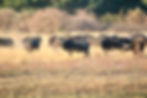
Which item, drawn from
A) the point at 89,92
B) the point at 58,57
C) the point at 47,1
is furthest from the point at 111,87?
the point at 47,1

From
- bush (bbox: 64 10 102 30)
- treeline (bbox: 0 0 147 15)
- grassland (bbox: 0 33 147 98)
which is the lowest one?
grassland (bbox: 0 33 147 98)

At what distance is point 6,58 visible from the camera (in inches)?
627

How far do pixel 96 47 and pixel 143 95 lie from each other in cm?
1105

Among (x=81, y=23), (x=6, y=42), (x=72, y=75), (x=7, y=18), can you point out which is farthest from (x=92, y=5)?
(x=72, y=75)

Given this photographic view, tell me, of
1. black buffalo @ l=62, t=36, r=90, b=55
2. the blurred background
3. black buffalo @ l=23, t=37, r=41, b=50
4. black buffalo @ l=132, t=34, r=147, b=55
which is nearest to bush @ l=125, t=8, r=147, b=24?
the blurred background

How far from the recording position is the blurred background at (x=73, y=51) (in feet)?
34.2

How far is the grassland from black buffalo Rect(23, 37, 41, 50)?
246 centimetres

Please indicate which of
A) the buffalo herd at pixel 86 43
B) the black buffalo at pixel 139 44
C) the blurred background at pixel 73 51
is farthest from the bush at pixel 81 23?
Answer: the black buffalo at pixel 139 44

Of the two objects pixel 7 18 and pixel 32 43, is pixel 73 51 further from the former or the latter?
pixel 7 18

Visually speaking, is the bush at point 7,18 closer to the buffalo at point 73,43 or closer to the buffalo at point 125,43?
the buffalo at point 73,43

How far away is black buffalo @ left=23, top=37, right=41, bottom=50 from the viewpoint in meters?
20.3

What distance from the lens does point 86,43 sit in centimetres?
1852

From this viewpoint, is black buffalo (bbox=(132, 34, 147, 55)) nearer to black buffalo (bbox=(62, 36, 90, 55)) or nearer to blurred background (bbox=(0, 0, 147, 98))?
blurred background (bbox=(0, 0, 147, 98))

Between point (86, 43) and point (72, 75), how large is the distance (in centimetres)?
619
